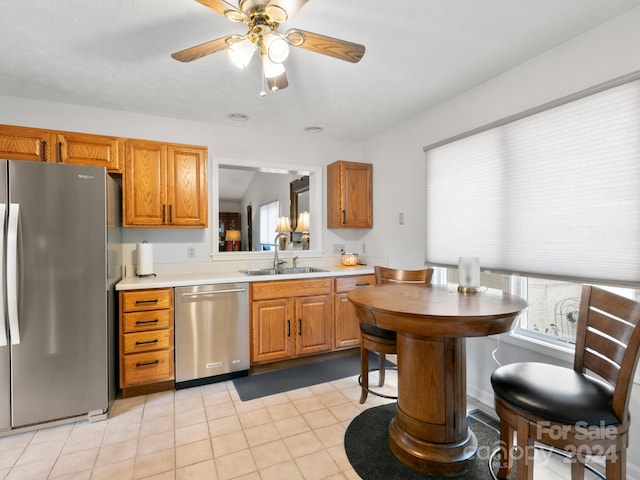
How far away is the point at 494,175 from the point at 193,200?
2581 mm

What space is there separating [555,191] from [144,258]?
324 cm

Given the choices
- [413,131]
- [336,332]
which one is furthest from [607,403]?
[413,131]

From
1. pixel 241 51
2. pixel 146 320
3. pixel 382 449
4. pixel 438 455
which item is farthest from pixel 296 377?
pixel 241 51

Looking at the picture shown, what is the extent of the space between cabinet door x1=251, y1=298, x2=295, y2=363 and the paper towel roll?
1.04m

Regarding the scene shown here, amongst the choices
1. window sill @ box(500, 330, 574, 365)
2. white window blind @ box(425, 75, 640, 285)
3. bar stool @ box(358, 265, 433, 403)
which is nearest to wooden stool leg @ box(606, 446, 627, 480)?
window sill @ box(500, 330, 574, 365)

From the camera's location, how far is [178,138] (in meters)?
3.19

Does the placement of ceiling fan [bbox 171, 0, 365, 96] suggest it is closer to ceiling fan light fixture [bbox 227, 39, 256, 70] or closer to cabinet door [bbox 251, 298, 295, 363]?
ceiling fan light fixture [bbox 227, 39, 256, 70]

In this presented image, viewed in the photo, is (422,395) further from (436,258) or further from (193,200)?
(193,200)

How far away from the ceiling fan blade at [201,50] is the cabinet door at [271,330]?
1.98 m

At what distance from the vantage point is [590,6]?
1645 millimetres

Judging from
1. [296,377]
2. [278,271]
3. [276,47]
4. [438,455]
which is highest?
[276,47]

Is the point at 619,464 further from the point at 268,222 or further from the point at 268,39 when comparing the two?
the point at 268,222

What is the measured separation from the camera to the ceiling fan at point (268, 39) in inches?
53.4

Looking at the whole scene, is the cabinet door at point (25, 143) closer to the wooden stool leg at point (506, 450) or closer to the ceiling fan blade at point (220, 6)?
the ceiling fan blade at point (220, 6)
